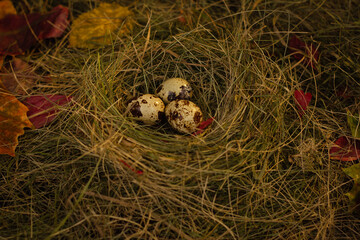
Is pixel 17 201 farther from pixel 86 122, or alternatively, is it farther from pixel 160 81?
pixel 160 81

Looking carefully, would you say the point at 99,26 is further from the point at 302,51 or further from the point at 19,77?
the point at 302,51

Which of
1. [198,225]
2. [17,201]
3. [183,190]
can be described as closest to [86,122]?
[17,201]

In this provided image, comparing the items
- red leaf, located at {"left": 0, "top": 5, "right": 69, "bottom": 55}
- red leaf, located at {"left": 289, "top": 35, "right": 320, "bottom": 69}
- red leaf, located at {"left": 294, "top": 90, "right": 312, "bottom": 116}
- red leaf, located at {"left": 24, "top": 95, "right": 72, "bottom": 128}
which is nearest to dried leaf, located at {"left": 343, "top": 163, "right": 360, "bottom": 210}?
red leaf, located at {"left": 294, "top": 90, "right": 312, "bottom": 116}

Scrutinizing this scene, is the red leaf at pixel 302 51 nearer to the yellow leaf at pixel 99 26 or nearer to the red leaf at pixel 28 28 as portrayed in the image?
the yellow leaf at pixel 99 26

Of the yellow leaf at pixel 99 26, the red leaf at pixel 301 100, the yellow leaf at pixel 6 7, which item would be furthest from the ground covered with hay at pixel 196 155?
the yellow leaf at pixel 6 7

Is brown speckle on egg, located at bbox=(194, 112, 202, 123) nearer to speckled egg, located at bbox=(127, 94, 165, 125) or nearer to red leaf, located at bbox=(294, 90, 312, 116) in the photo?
speckled egg, located at bbox=(127, 94, 165, 125)
